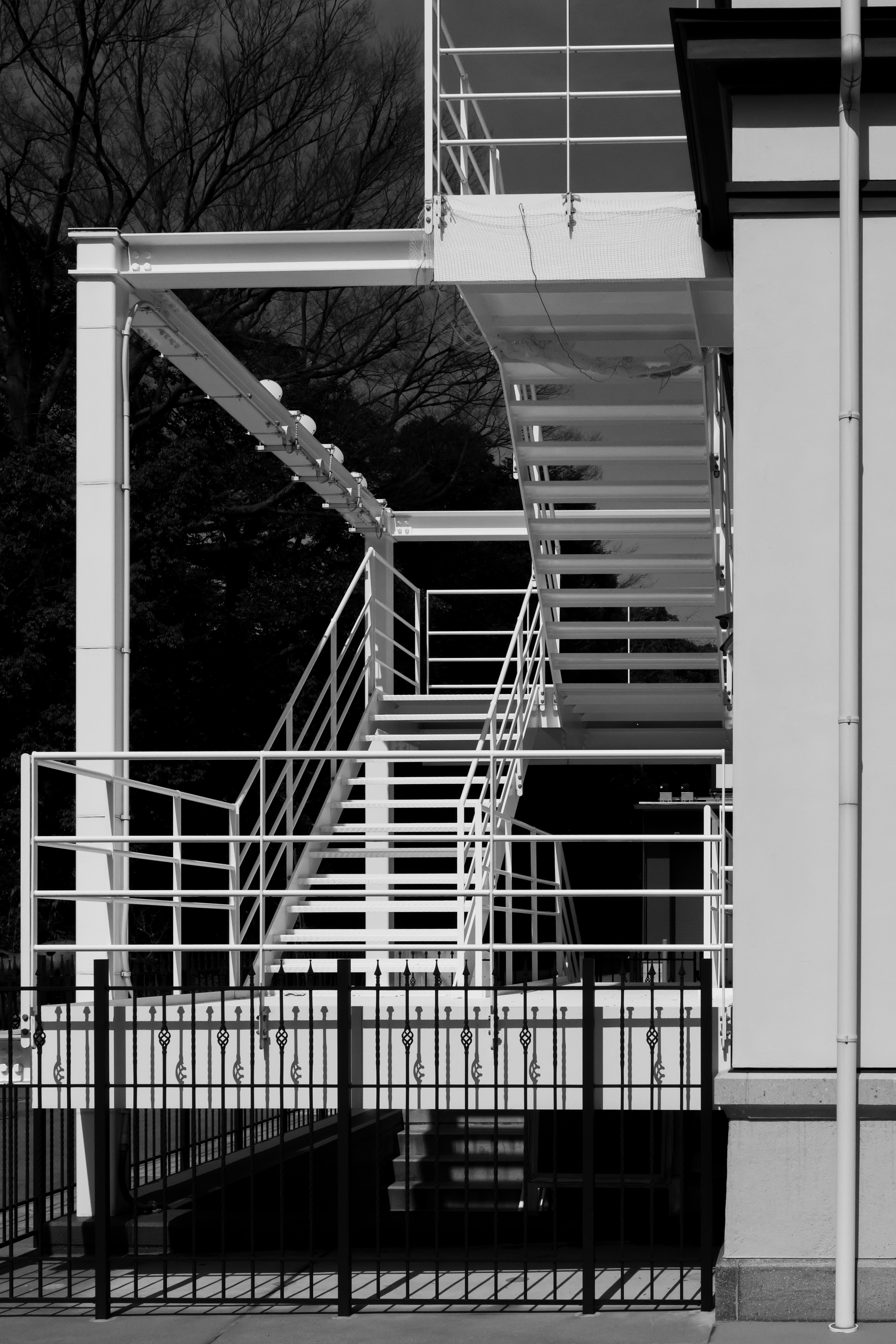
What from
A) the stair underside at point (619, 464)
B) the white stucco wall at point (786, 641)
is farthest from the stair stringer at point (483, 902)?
the white stucco wall at point (786, 641)

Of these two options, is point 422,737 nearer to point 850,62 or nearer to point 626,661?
point 626,661

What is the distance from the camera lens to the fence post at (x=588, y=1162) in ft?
25.5

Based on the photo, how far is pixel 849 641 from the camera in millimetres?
7723

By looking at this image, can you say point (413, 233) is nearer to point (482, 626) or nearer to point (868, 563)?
point (868, 563)

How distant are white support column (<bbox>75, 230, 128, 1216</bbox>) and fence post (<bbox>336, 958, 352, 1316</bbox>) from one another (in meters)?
2.44

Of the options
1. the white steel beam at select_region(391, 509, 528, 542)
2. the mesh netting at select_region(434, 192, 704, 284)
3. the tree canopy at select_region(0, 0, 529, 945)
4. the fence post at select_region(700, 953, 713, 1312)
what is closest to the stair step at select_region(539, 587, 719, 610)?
the white steel beam at select_region(391, 509, 528, 542)

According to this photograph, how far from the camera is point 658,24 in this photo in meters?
13.9

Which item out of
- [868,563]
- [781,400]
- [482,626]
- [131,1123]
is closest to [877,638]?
[868,563]

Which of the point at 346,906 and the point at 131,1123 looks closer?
the point at 131,1123

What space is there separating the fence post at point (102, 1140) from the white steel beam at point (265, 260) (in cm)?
449

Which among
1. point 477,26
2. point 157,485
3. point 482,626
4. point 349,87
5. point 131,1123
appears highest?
point 349,87

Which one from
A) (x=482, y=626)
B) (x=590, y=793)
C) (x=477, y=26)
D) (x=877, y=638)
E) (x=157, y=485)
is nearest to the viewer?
(x=877, y=638)

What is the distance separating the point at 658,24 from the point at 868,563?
771 centimetres

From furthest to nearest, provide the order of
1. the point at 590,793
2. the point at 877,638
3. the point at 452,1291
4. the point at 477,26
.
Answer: the point at 590,793 → the point at 477,26 → the point at 452,1291 → the point at 877,638
